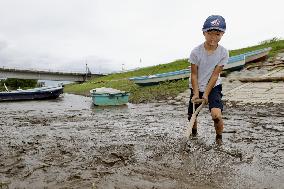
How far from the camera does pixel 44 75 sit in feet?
243

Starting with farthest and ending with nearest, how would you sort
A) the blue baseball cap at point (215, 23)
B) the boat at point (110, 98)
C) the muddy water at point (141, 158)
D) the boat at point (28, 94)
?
the boat at point (28, 94) < the boat at point (110, 98) < the blue baseball cap at point (215, 23) < the muddy water at point (141, 158)

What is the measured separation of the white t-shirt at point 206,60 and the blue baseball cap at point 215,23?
1.72 feet

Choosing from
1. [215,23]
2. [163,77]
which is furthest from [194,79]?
[163,77]

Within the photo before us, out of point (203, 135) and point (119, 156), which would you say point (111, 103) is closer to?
point (203, 135)

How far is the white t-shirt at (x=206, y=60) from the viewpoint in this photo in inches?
231

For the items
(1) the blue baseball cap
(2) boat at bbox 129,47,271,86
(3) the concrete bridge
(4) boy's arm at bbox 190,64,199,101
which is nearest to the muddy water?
(4) boy's arm at bbox 190,64,199,101

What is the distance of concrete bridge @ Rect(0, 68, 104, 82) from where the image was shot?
68.1 metres

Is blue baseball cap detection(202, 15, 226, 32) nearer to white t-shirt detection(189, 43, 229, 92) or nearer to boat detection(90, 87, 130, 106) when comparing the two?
white t-shirt detection(189, 43, 229, 92)

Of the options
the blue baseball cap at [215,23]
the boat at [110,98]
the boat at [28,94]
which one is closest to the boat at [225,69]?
the boat at [110,98]

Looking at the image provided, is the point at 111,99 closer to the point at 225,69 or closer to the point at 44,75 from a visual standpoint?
the point at 225,69

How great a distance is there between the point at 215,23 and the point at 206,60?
0.76 m

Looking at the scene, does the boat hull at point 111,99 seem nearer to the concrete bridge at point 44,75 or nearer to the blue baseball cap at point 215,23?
the blue baseball cap at point 215,23

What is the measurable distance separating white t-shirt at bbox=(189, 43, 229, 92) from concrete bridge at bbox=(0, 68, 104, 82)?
65.7 metres

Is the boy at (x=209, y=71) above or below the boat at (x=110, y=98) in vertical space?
above
